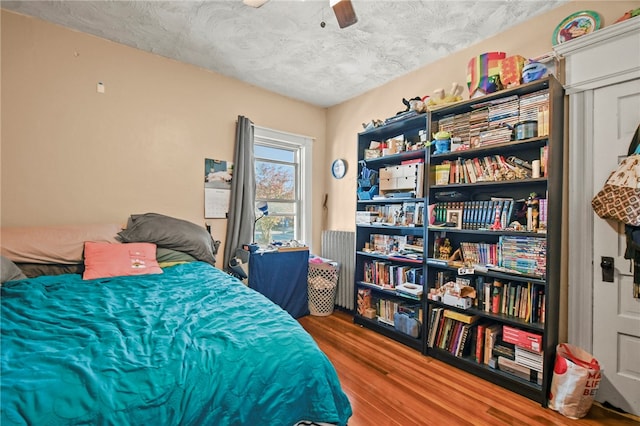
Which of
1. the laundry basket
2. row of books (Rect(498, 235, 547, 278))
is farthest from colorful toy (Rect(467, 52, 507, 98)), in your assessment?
the laundry basket

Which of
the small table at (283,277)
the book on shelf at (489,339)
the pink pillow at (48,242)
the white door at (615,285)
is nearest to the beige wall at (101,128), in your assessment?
the pink pillow at (48,242)

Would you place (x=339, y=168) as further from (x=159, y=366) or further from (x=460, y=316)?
(x=159, y=366)

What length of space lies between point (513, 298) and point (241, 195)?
8.59 ft

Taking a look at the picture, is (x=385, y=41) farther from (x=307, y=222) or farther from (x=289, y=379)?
(x=289, y=379)

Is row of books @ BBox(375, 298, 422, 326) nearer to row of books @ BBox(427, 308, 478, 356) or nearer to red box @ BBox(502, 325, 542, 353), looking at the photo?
row of books @ BBox(427, 308, 478, 356)

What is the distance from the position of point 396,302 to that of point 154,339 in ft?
7.54

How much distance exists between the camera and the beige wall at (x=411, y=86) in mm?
2111

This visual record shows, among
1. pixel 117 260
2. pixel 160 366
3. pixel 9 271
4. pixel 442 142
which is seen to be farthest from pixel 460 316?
pixel 9 271

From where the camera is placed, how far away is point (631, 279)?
5.96 feet

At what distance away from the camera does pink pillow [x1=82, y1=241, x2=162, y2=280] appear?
2033 millimetres

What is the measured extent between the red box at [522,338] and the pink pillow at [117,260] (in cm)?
255

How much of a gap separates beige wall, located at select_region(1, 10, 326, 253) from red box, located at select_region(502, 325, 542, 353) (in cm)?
273

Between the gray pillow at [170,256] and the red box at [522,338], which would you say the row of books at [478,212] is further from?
the gray pillow at [170,256]

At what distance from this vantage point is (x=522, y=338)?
Result: 1.98 meters
